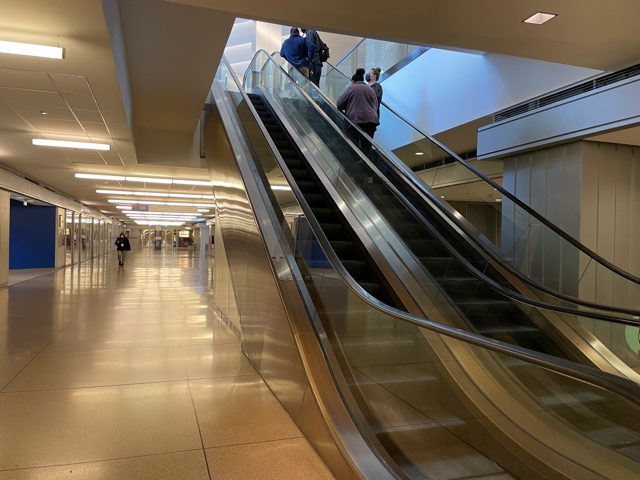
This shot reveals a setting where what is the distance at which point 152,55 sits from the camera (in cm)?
612

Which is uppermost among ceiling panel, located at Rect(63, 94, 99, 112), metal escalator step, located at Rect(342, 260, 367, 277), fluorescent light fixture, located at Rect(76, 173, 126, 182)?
ceiling panel, located at Rect(63, 94, 99, 112)

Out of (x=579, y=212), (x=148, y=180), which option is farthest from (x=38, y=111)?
(x=148, y=180)

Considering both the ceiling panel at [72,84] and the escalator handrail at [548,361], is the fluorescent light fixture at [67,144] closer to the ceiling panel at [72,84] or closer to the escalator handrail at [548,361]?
the ceiling panel at [72,84]

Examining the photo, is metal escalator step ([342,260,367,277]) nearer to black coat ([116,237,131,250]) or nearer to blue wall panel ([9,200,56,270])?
blue wall panel ([9,200,56,270])

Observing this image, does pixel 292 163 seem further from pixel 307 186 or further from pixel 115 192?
pixel 115 192

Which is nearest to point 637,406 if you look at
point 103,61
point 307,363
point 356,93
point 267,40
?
point 307,363

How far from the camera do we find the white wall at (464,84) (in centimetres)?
709

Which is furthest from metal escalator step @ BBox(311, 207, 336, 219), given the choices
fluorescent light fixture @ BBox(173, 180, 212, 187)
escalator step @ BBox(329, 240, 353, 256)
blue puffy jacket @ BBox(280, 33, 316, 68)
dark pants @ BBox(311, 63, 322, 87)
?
fluorescent light fixture @ BBox(173, 180, 212, 187)

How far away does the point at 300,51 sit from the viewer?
11.1 m

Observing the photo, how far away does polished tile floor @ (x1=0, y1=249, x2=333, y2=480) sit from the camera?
288cm

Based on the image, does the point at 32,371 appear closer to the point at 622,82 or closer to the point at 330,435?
the point at 330,435

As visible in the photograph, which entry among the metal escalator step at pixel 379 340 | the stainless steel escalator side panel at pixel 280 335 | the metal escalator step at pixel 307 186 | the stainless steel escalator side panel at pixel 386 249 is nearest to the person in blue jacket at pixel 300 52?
the stainless steel escalator side panel at pixel 386 249

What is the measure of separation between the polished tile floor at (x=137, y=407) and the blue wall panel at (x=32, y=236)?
14898 millimetres

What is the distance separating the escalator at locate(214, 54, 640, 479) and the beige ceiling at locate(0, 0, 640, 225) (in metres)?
1.86
